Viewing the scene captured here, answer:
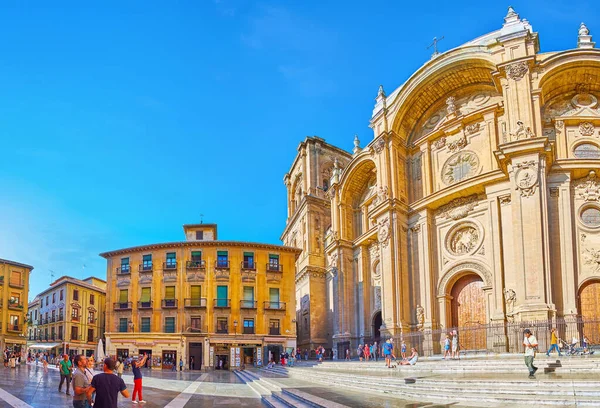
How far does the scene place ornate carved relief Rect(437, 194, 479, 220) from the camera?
103 feet

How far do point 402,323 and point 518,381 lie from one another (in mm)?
18309

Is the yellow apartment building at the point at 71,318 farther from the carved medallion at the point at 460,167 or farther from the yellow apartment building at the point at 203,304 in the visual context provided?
the carved medallion at the point at 460,167


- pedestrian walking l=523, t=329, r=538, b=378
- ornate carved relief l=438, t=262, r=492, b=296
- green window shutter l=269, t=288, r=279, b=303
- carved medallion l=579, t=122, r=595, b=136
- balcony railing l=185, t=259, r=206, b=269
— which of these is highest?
carved medallion l=579, t=122, r=595, b=136

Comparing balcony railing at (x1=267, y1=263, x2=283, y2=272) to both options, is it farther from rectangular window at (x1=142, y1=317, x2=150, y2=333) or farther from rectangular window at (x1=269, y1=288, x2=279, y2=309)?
rectangular window at (x1=142, y1=317, x2=150, y2=333)

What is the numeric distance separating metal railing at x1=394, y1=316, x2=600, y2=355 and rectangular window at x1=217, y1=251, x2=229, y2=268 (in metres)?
17.4

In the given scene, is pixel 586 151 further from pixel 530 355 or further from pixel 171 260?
pixel 171 260

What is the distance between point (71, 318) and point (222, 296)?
76.8 feet

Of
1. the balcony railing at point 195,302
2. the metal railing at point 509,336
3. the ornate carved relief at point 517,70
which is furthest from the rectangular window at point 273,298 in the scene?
the ornate carved relief at point 517,70

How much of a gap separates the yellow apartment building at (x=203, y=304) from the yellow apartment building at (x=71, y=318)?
14.9 m

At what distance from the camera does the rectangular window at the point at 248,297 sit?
43.8 m

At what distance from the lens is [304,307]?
51.2 meters

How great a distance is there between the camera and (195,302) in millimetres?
43344

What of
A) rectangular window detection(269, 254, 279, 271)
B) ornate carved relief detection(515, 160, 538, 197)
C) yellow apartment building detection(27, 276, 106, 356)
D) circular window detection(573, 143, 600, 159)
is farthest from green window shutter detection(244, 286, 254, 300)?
circular window detection(573, 143, 600, 159)

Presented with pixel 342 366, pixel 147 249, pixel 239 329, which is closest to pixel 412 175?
pixel 342 366
